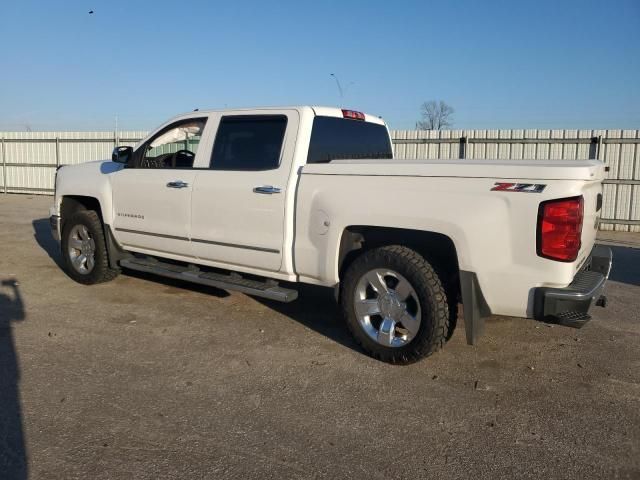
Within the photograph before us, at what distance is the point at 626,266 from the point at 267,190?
6.30m

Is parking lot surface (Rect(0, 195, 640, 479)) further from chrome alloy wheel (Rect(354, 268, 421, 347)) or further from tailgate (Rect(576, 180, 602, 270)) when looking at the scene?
tailgate (Rect(576, 180, 602, 270))

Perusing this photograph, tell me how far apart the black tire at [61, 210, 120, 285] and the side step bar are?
1.02 ft

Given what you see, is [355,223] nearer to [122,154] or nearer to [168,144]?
[168,144]

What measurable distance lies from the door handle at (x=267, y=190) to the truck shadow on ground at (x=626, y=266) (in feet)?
16.8

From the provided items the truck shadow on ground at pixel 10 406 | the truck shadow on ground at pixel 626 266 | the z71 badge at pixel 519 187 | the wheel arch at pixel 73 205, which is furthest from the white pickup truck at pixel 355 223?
the truck shadow on ground at pixel 626 266

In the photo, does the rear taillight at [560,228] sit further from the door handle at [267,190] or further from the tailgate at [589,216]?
the door handle at [267,190]

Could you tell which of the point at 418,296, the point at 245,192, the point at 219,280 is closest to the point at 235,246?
the point at 219,280

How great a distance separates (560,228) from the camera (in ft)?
11.8

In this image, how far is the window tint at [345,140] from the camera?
5.05 metres

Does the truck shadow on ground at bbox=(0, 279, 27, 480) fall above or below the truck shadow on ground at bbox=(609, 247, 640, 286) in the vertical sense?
below

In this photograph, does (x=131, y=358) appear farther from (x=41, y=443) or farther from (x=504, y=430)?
(x=504, y=430)

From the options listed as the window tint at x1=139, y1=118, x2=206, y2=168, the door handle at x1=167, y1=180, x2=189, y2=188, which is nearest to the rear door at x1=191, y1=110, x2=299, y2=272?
the door handle at x1=167, y1=180, x2=189, y2=188

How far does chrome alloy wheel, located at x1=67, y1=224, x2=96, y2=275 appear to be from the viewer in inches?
258

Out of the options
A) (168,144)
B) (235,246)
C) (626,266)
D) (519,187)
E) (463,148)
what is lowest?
(626,266)
